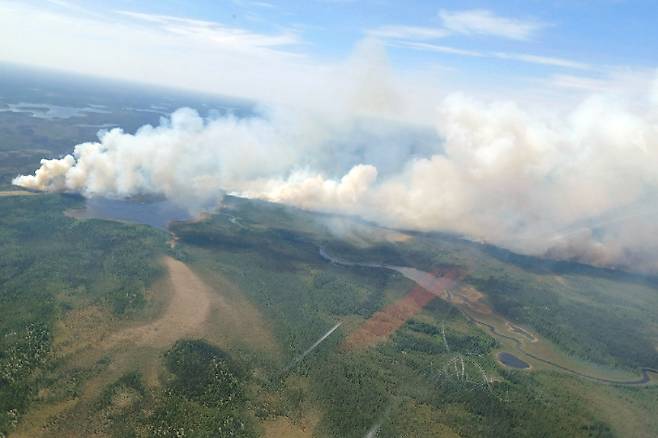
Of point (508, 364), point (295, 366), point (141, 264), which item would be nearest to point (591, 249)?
point (508, 364)

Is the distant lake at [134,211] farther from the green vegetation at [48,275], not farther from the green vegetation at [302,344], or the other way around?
the green vegetation at [302,344]

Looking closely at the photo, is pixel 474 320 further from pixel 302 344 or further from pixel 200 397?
pixel 200 397

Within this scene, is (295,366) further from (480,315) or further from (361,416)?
(480,315)

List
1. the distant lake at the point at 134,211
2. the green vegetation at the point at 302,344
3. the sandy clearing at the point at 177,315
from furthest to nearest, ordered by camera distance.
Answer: the distant lake at the point at 134,211 → the sandy clearing at the point at 177,315 → the green vegetation at the point at 302,344

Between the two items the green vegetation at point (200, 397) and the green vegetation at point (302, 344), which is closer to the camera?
the green vegetation at point (200, 397)

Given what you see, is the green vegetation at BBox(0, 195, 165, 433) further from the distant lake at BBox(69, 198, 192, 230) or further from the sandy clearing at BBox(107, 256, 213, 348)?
the distant lake at BBox(69, 198, 192, 230)

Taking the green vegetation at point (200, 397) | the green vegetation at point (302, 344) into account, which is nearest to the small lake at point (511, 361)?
the green vegetation at point (302, 344)

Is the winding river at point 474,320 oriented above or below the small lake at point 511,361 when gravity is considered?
above

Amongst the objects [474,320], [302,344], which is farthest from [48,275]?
[474,320]
